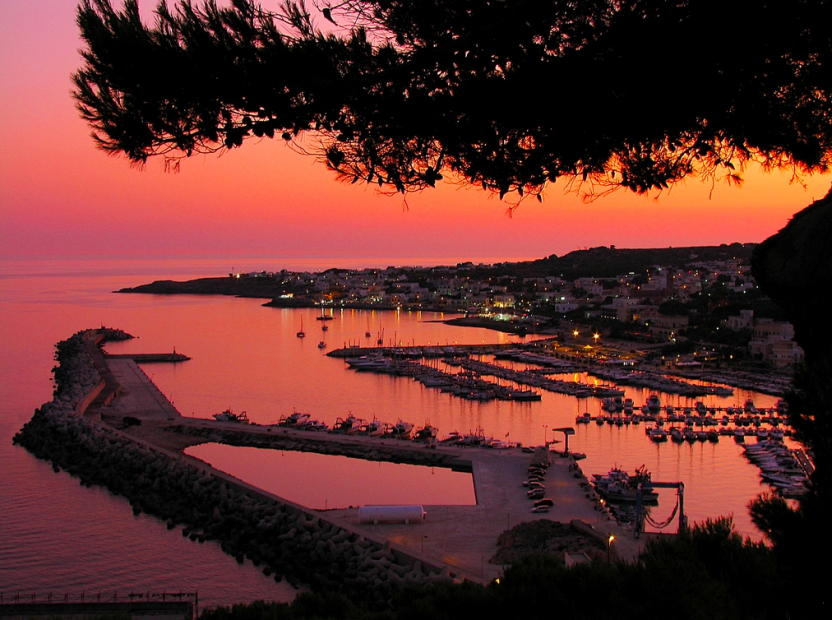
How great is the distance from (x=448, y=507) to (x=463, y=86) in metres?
5.50

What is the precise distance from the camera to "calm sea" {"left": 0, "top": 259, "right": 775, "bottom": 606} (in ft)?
18.7

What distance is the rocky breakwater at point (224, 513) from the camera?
5328 mm

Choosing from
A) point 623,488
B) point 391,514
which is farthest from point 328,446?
point 623,488

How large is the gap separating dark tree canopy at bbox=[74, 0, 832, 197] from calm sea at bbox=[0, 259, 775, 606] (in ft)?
13.2

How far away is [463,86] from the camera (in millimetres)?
2092

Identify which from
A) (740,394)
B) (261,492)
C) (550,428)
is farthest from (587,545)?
(740,394)

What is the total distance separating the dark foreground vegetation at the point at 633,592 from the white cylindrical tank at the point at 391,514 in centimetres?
253

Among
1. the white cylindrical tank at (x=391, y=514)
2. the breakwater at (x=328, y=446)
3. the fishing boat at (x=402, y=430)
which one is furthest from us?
the fishing boat at (x=402, y=430)

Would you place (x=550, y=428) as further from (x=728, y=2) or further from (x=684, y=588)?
(x=728, y=2)

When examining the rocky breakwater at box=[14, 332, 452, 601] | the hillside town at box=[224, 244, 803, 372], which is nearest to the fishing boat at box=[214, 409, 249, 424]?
the rocky breakwater at box=[14, 332, 452, 601]

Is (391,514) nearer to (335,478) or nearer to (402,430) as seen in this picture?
(335,478)

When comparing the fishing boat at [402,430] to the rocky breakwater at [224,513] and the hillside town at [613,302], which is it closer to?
the rocky breakwater at [224,513]

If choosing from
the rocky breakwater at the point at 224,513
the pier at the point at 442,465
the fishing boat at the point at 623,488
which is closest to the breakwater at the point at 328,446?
the pier at the point at 442,465

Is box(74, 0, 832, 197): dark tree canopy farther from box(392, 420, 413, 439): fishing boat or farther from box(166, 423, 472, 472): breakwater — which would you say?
box(392, 420, 413, 439): fishing boat
